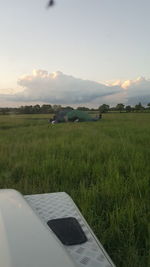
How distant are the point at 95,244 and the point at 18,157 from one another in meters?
3.83

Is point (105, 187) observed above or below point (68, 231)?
below

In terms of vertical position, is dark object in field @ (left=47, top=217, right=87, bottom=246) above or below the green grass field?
above

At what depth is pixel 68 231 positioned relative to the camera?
1.18 metres

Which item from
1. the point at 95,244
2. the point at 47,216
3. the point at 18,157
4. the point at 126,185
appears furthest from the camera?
the point at 18,157

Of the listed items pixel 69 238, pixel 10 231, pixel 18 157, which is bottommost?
pixel 18 157

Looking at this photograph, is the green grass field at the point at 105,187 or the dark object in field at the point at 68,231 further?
the green grass field at the point at 105,187

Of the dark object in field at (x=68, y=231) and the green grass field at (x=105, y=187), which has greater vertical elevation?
the dark object in field at (x=68, y=231)

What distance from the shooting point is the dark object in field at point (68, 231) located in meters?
1.11

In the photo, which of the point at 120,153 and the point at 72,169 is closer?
the point at 72,169

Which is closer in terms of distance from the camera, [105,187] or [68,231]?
[68,231]

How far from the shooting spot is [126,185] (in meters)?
2.79

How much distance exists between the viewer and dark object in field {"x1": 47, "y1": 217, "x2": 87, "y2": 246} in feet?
3.65

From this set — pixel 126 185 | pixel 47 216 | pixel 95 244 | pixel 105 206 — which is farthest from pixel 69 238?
pixel 126 185

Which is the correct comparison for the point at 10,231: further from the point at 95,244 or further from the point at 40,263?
the point at 95,244
